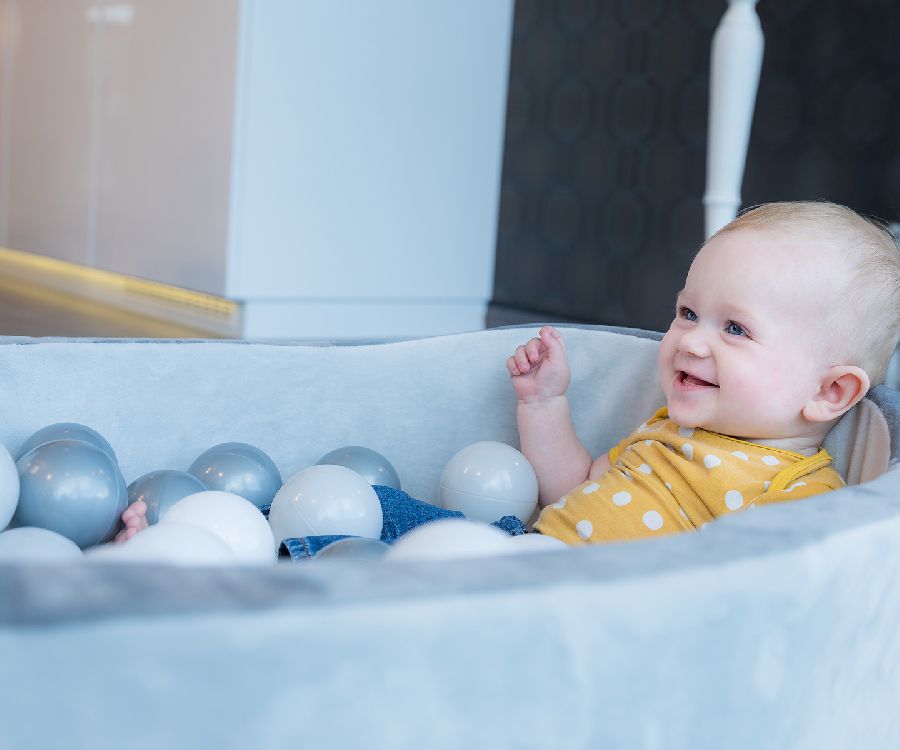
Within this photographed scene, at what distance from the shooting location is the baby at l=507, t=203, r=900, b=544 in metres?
0.93

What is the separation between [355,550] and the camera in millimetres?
767

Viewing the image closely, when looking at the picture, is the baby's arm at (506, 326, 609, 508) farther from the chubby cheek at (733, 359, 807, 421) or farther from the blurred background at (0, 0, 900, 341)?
the blurred background at (0, 0, 900, 341)

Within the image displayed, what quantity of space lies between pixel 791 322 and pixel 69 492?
0.61m

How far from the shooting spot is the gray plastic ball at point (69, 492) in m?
0.90

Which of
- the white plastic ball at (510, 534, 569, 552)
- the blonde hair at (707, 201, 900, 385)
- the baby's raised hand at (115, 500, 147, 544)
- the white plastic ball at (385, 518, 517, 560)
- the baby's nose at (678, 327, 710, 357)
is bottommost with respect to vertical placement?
the baby's raised hand at (115, 500, 147, 544)

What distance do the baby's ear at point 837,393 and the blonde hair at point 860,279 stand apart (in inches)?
0.7

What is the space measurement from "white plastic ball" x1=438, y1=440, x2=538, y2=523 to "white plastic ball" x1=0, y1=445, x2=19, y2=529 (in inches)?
16.8

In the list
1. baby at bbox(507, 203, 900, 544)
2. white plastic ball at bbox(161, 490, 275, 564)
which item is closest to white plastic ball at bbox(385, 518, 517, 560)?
white plastic ball at bbox(161, 490, 275, 564)

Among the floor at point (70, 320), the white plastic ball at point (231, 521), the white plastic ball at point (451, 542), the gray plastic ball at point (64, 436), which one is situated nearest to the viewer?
the white plastic ball at point (451, 542)

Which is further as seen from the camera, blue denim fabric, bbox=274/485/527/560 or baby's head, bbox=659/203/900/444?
blue denim fabric, bbox=274/485/527/560

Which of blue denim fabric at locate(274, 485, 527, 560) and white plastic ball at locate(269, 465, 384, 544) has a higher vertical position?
white plastic ball at locate(269, 465, 384, 544)

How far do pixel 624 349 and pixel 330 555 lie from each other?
535mm

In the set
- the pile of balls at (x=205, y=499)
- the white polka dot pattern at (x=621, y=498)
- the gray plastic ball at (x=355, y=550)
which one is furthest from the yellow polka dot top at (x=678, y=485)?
the gray plastic ball at (x=355, y=550)

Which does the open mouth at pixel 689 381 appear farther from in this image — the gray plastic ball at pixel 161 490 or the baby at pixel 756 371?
the gray plastic ball at pixel 161 490
